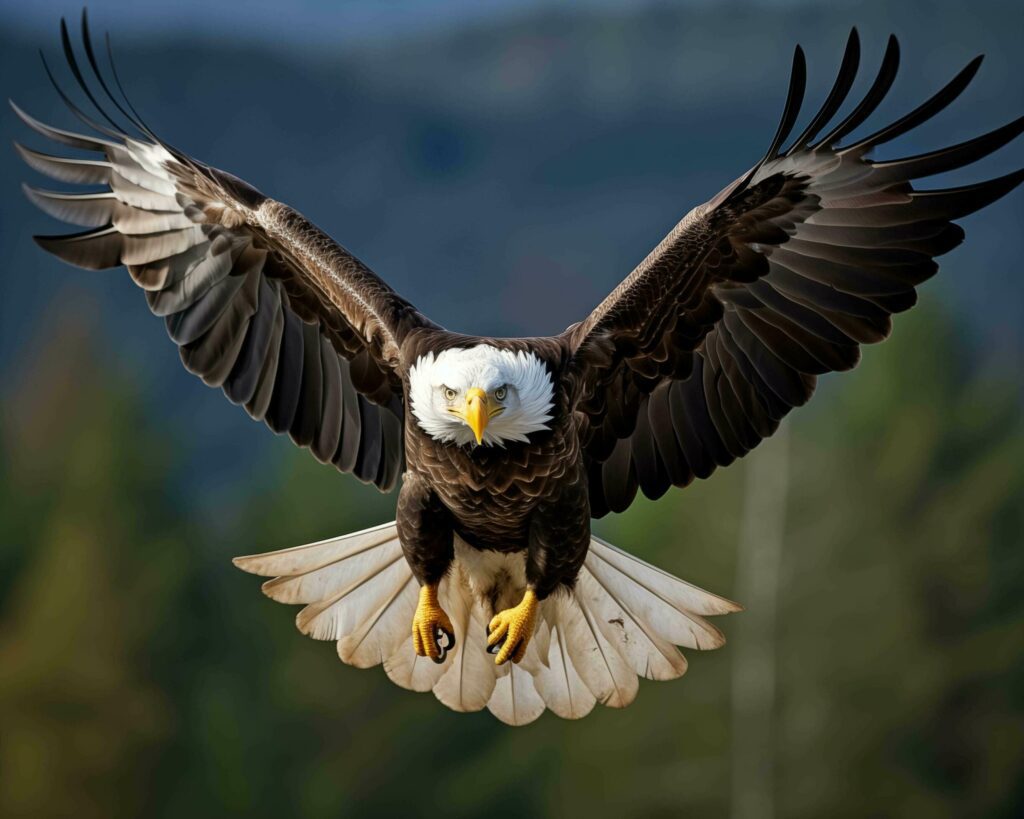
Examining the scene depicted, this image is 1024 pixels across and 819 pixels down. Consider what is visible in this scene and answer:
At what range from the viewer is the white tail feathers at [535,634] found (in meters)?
2.86

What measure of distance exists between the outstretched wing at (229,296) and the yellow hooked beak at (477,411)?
0.61 m

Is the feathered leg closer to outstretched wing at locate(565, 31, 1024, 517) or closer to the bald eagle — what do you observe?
the bald eagle

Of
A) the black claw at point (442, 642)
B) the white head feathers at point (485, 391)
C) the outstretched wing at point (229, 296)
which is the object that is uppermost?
the outstretched wing at point (229, 296)

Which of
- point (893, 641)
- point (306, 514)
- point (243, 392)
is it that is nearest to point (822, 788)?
point (893, 641)

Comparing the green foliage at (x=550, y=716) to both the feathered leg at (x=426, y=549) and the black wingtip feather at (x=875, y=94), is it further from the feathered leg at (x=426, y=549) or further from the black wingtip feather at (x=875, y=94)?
the black wingtip feather at (x=875, y=94)

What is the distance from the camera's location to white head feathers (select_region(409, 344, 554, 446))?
7.16ft

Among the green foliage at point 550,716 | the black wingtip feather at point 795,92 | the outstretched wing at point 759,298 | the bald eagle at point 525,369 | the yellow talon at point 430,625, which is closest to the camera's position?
the black wingtip feather at point 795,92

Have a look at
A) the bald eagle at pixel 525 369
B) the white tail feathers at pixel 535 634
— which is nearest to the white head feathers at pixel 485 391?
the bald eagle at pixel 525 369

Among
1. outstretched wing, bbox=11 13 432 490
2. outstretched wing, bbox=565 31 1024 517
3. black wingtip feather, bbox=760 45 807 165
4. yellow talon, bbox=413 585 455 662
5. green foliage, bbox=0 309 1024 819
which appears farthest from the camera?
green foliage, bbox=0 309 1024 819

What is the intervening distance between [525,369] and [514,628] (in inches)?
22.2

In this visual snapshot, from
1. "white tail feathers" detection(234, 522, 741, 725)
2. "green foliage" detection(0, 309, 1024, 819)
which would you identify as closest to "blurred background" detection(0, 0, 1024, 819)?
"green foliage" detection(0, 309, 1024, 819)

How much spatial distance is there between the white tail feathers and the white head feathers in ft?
2.18

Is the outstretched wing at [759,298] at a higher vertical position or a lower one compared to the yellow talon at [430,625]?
higher

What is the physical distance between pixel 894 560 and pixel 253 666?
9.63 feet
